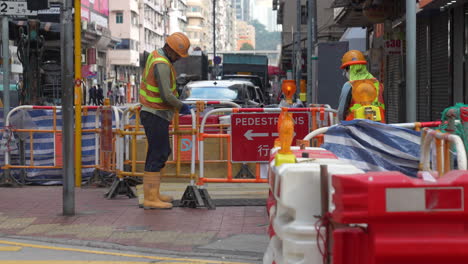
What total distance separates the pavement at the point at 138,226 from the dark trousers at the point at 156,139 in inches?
21.8

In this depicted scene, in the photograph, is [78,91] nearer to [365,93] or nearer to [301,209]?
[365,93]

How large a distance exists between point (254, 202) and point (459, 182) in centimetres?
694

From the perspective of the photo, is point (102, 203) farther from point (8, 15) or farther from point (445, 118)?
point (445, 118)

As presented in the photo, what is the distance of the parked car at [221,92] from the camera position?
19.9 meters

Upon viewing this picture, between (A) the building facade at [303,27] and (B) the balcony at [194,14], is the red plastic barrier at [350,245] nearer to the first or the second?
(A) the building facade at [303,27]

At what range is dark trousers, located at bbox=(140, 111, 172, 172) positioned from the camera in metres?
9.81

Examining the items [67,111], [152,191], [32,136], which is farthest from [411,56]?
[32,136]

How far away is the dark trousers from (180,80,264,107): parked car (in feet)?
32.3

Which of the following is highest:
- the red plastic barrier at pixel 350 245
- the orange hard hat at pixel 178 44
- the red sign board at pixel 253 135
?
Result: the orange hard hat at pixel 178 44

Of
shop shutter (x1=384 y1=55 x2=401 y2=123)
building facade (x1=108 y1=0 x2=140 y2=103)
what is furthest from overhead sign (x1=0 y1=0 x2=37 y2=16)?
building facade (x1=108 y1=0 x2=140 y2=103)

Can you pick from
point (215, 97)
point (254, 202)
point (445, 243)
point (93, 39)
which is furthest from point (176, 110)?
point (93, 39)

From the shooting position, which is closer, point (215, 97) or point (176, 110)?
point (176, 110)

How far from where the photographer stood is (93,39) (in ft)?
230

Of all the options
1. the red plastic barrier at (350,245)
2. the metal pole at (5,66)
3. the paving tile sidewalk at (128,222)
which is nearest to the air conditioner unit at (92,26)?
the metal pole at (5,66)
